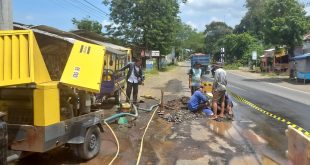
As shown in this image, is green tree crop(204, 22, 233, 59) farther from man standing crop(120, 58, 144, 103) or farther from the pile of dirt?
man standing crop(120, 58, 144, 103)

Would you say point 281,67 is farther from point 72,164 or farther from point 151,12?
point 72,164

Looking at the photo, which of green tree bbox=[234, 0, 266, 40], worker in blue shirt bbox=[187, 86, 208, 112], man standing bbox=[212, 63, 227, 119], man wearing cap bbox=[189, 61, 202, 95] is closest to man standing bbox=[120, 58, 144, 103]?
worker in blue shirt bbox=[187, 86, 208, 112]

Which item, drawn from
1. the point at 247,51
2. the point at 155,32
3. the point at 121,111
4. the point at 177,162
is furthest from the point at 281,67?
the point at 177,162

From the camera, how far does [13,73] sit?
6383mm

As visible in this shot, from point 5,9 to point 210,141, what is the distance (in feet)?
17.2

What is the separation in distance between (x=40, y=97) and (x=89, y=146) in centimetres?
173

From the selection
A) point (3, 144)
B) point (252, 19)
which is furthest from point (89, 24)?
point (3, 144)

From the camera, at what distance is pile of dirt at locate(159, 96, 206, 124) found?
12492mm

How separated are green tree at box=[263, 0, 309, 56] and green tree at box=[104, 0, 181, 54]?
1394cm

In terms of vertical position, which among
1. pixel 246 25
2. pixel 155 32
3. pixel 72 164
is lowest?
pixel 72 164

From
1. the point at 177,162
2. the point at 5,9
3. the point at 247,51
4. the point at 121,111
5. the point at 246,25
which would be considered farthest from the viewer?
the point at 246,25

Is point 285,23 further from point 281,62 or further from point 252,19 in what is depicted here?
point 252,19

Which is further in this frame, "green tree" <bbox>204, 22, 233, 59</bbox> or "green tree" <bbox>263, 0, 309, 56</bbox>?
"green tree" <bbox>204, 22, 233, 59</bbox>

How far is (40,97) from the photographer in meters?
6.33
